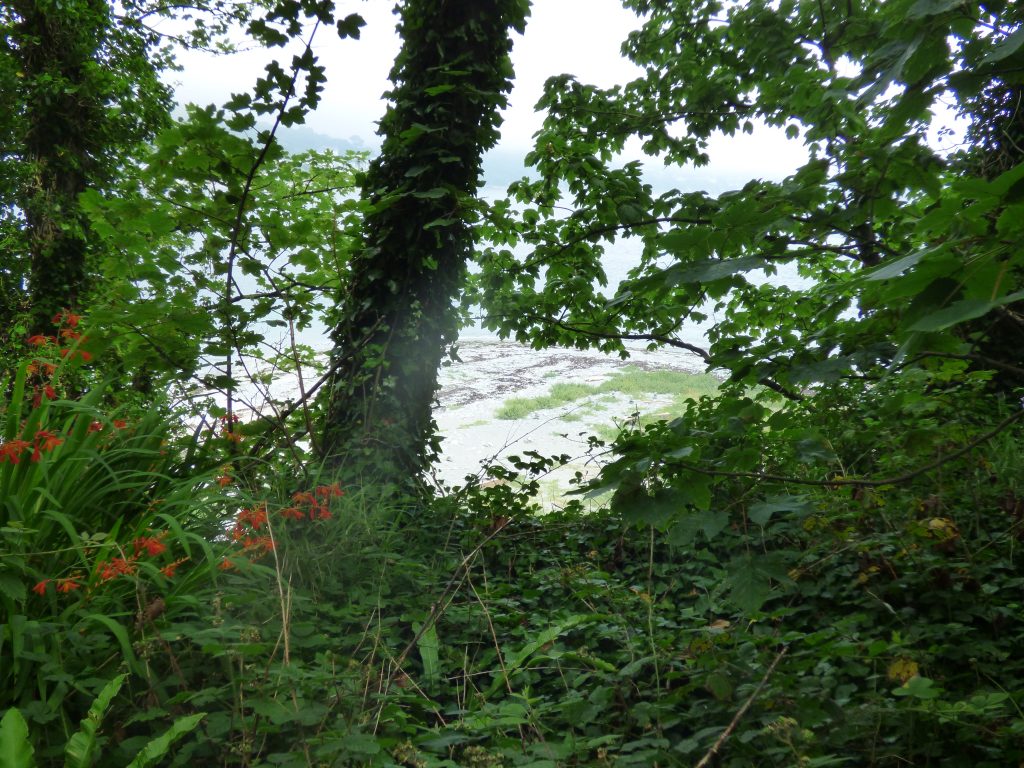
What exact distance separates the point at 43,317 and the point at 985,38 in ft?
32.9

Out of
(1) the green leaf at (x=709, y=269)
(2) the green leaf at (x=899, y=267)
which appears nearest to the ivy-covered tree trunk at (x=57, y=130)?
(1) the green leaf at (x=709, y=269)

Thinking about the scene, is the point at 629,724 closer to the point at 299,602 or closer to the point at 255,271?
the point at 299,602

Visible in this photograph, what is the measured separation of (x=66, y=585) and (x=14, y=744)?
22.2 inches

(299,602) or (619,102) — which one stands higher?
(619,102)

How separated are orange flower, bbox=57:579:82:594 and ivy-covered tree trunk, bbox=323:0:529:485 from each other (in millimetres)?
1897

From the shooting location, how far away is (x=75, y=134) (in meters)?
8.44

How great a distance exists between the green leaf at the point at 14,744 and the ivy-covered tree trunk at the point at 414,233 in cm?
245

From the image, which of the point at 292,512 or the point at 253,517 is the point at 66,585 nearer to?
the point at 253,517

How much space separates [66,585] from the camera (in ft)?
5.93

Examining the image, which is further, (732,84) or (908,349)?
(732,84)

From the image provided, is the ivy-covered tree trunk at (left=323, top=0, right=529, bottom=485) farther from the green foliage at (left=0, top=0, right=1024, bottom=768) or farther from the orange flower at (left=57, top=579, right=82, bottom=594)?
the orange flower at (left=57, top=579, right=82, bottom=594)

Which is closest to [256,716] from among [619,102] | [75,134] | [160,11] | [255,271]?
[255,271]

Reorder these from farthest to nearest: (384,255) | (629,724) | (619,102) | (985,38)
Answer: (619,102)
(384,255)
(629,724)
(985,38)

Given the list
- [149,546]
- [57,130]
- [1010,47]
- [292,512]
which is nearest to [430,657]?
[292,512]
